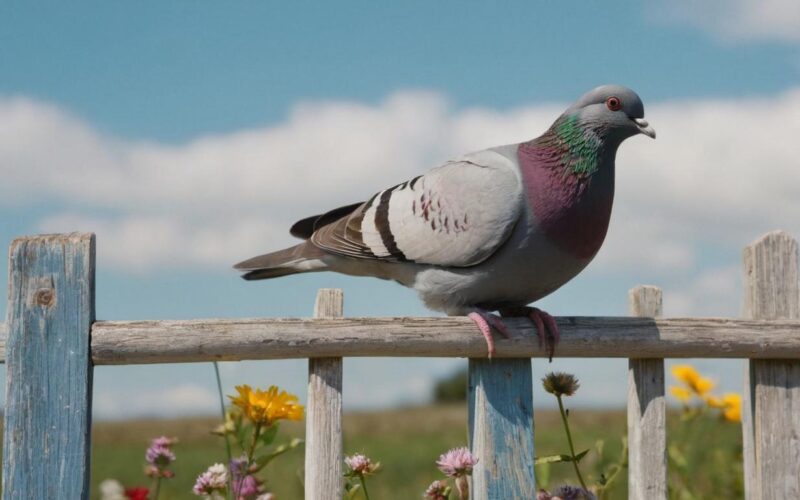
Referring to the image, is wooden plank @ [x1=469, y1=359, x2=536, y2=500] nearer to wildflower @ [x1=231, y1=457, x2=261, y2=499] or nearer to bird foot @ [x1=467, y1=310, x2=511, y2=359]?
bird foot @ [x1=467, y1=310, x2=511, y2=359]

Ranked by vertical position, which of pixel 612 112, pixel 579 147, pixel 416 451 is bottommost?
pixel 416 451

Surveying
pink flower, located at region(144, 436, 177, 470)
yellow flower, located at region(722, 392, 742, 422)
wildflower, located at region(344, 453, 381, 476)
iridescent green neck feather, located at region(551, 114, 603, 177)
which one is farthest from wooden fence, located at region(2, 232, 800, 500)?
yellow flower, located at region(722, 392, 742, 422)

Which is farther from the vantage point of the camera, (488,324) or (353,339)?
(488,324)

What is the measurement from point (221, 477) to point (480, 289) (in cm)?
104

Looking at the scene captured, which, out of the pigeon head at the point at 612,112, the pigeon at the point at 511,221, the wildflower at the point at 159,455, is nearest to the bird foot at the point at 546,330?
the pigeon at the point at 511,221

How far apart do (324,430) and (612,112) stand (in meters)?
1.44

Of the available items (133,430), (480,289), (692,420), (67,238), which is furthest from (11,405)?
(133,430)

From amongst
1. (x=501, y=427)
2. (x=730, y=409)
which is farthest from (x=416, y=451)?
(x=501, y=427)

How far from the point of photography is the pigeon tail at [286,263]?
3447mm

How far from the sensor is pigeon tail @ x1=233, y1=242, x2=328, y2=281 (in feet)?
11.3

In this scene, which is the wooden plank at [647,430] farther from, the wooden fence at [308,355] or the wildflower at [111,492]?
the wildflower at [111,492]

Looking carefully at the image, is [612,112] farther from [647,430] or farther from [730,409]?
[730,409]

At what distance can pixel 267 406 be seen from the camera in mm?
2766

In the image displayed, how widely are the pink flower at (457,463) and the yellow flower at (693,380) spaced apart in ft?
7.38
